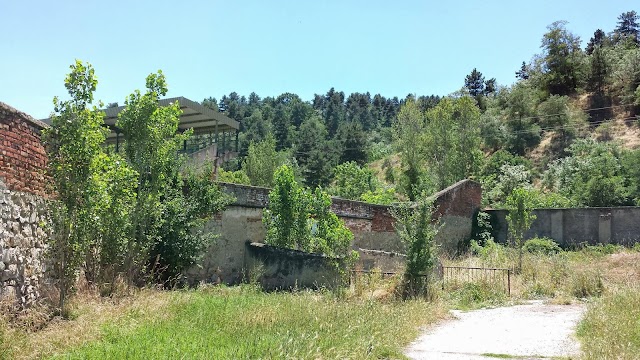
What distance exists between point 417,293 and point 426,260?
2.59ft

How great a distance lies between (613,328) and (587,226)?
14971mm

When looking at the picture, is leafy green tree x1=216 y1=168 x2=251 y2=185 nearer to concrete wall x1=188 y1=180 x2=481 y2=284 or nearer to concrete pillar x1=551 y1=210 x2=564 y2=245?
concrete wall x1=188 y1=180 x2=481 y2=284

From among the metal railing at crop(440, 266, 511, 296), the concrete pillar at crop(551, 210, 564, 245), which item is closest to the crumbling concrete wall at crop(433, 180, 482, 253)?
the concrete pillar at crop(551, 210, 564, 245)

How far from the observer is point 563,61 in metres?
53.5

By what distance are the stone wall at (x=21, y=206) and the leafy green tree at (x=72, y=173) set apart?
9.4 inches

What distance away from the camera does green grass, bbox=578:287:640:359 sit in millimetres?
6520

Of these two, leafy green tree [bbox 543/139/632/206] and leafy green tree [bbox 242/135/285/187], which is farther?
leafy green tree [bbox 242/135/285/187]

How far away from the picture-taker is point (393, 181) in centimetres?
4925

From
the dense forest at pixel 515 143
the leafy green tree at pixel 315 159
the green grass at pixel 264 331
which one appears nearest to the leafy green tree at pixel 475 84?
the dense forest at pixel 515 143

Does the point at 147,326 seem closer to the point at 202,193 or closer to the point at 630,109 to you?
the point at 202,193

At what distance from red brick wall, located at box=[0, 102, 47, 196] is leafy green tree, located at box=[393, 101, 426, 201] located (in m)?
24.9

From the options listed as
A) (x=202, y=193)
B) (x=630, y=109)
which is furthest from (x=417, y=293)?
(x=630, y=109)

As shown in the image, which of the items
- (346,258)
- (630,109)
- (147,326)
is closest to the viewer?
(147,326)

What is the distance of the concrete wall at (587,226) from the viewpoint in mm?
Answer: 20625
